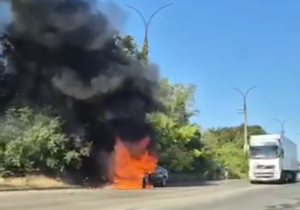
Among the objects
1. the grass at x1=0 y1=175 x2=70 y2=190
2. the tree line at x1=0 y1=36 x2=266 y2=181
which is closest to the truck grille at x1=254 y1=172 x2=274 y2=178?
the tree line at x1=0 y1=36 x2=266 y2=181

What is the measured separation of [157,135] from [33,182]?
11.6m

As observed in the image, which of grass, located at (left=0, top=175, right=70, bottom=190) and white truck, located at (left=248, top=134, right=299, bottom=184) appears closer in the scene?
grass, located at (left=0, top=175, right=70, bottom=190)

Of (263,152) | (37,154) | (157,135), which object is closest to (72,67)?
(157,135)

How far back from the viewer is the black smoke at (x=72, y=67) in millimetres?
10820

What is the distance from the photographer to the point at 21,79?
1159 centimetres

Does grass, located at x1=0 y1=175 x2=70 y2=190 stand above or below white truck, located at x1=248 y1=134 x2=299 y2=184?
below

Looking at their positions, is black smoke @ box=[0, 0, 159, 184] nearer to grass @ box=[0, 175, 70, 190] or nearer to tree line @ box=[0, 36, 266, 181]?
tree line @ box=[0, 36, 266, 181]

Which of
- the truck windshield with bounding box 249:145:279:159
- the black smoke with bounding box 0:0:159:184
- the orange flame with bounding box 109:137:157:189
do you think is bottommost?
the orange flame with bounding box 109:137:157:189

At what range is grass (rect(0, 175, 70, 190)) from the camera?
3250 centimetres

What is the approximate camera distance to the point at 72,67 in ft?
41.3

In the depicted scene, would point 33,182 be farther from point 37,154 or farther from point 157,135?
point 157,135

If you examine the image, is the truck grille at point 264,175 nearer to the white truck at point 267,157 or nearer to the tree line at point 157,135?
the white truck at point 267,157

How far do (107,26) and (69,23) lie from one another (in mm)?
1584

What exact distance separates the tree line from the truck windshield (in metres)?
6.06
